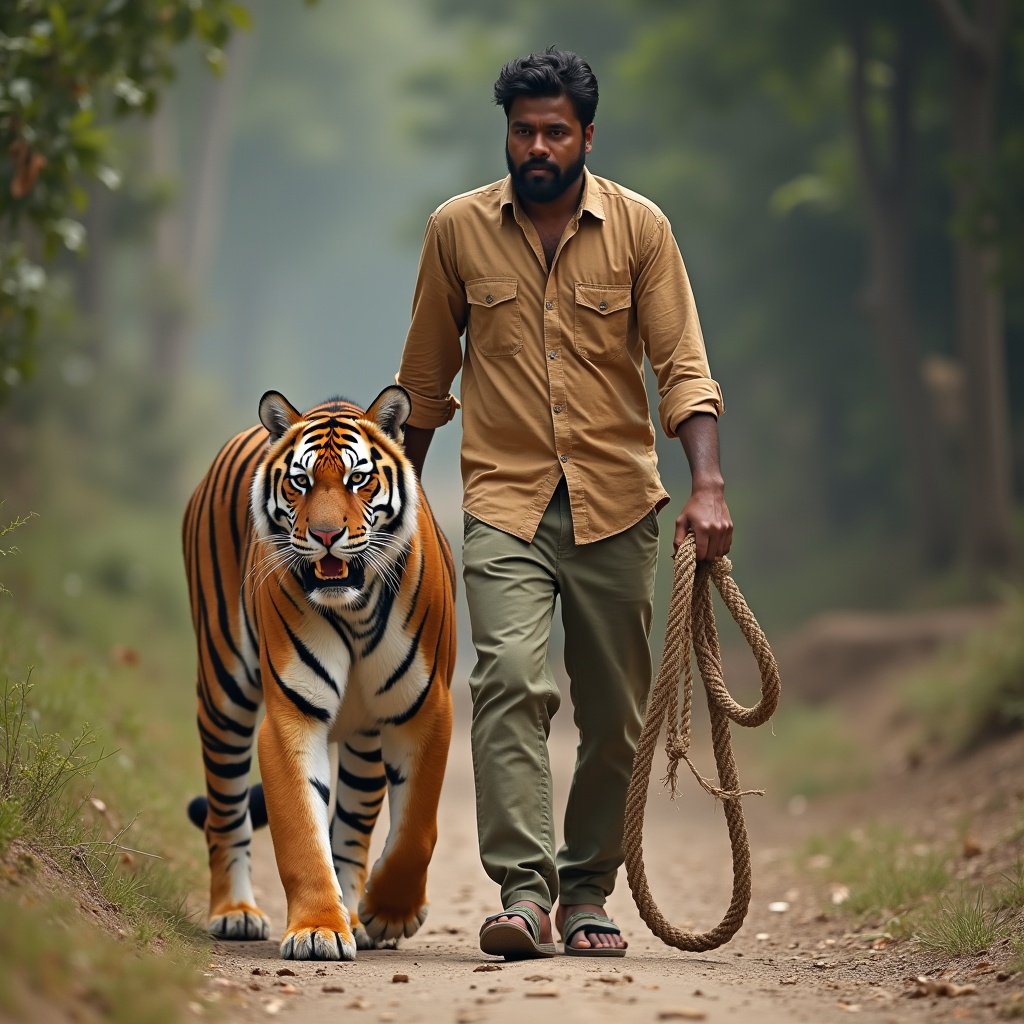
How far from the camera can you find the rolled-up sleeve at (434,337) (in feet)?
17.0

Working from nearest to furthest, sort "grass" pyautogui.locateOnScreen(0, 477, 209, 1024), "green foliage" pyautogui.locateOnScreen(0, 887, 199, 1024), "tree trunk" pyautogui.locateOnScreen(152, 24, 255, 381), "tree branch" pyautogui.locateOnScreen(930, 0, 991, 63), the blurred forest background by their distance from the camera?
1. "green foliage" pyautogui.locateOnScreen(0, 887, 199, 1024)
2. "grass" pyautogui.locateOnScreen(0, 477, 209, 1024)
3. the blurred forest background
4. "tree branch" pyautogui.locateOnScreen(930, 0, 991, 63)
5. "tree trunk" pyautogui.locateOnScreen(152, 24, 255, 381)

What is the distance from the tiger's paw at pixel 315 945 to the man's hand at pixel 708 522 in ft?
4.71

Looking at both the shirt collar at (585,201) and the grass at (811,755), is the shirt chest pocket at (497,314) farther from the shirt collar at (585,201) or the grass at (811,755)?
the grass at (811,755)

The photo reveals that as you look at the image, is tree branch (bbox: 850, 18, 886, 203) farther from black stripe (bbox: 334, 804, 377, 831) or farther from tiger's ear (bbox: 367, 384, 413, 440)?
black stripe (bbox: 334, 804, 377, 831)

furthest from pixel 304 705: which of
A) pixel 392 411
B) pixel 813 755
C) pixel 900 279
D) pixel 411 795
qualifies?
pixel 900 279

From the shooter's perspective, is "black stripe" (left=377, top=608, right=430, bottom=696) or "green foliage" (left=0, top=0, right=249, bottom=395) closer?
"black stripe" (left=377, top=608, right=430, bottom=696)

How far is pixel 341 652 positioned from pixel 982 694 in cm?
526

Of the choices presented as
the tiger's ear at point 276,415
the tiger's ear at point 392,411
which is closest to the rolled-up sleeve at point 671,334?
the tiger's ear at point 392,411

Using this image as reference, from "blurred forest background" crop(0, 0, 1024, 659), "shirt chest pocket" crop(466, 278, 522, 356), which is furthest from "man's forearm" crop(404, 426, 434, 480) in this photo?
"blurred forest background" crop(0, 0, 1024, 659)

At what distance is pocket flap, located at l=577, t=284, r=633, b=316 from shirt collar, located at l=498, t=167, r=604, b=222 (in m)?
0.21

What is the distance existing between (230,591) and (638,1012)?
92.1 inches

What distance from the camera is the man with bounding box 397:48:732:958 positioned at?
4.95m

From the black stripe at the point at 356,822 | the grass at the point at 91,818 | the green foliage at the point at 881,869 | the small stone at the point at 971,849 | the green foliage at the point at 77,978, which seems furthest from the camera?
the small stone at the point at 971,849

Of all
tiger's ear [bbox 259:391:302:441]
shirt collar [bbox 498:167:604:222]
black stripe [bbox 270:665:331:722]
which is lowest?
black stripe [bbox 270:665:331:722]
